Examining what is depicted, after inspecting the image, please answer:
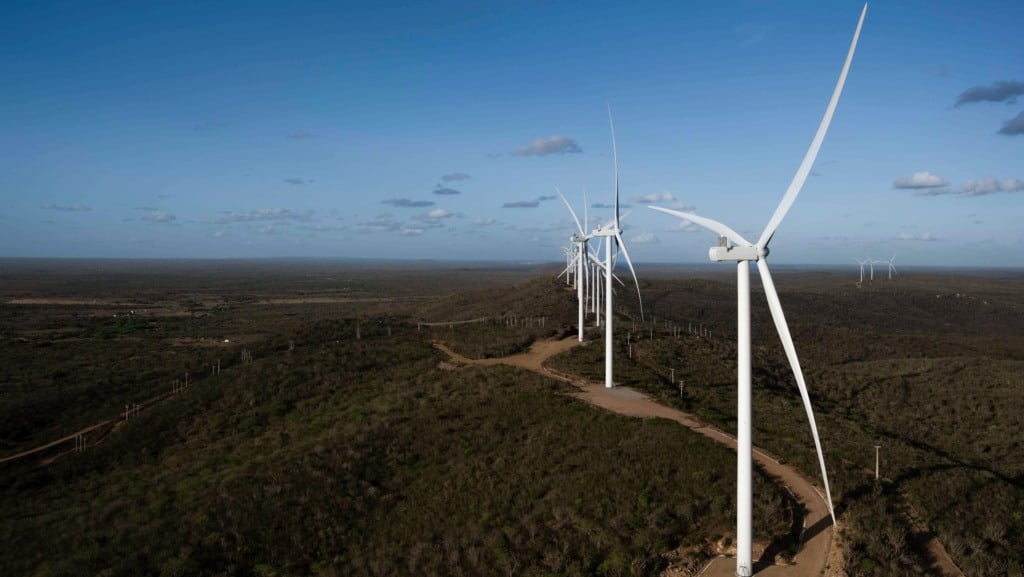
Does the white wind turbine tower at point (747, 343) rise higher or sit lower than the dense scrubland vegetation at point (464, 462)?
higher

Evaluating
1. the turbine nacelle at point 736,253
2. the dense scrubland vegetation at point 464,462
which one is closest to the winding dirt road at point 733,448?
the dense scrubland vegetation at point 464,462

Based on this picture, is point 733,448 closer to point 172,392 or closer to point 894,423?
point 894,423

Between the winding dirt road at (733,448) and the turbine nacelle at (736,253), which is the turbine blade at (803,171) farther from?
the winding dirt road at (733,448)

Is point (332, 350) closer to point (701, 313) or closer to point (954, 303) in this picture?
point (701, 313)

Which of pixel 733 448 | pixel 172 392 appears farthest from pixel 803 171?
pixel 172 392

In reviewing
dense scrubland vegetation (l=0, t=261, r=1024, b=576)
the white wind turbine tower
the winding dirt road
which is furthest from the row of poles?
the white wind turbine tower

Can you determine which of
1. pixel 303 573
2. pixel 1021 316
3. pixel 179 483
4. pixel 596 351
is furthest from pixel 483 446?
pixel 1021 316
